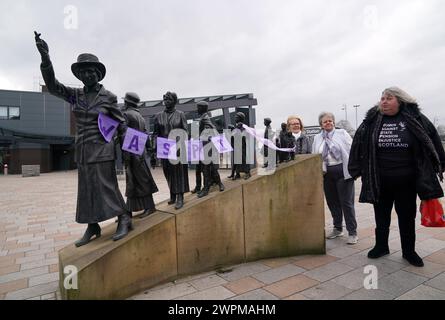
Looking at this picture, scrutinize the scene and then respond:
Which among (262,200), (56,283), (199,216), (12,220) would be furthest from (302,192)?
(12,220)

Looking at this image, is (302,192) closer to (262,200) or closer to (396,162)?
(262,200)

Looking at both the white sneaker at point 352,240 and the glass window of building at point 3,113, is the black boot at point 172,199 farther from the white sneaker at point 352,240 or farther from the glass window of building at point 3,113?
the glass window of building at point 3,113

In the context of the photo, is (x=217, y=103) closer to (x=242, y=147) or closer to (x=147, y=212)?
(x=242, y=147)

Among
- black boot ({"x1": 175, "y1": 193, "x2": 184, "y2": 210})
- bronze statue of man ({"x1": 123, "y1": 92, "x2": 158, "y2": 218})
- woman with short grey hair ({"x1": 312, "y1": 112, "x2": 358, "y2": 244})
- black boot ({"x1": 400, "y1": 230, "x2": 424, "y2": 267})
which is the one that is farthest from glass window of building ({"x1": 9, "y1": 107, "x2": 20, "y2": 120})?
black boot ({"x1": 400, "y1": 230, "x2": 424, "y2": 267})

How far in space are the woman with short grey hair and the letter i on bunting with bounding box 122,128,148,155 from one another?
8.50ft

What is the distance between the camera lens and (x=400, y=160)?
3.51 m

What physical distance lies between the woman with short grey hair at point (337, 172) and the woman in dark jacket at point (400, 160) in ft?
2.04

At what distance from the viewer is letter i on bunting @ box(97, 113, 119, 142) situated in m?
3.09

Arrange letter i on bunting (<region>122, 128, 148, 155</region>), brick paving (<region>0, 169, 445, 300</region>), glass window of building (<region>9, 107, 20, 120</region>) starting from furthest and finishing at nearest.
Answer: glass window of building (<region>9, 107, 20, 120</region>) → letter i on bunting (<region>122, 128, 148, 155</region>) → brick paving (<region>0, 169, 445, 300</region>)

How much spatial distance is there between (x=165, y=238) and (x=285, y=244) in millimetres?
1660

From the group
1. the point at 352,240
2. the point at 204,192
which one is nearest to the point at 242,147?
the point at 204,192

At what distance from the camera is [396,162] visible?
3523mm

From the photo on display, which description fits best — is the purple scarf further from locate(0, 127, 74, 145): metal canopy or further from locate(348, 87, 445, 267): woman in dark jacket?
locate(0, 127, 74, 145): metal canopy

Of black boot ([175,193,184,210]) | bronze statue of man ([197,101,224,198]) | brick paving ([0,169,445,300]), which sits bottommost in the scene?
brick paving ([0,169,445,300])
